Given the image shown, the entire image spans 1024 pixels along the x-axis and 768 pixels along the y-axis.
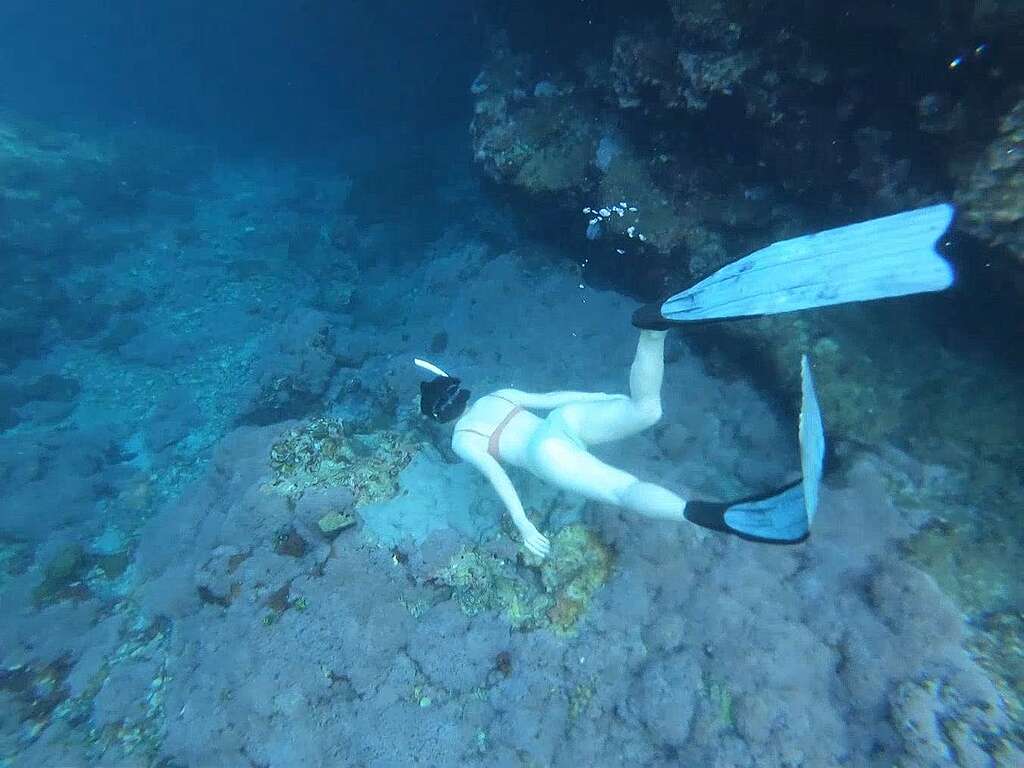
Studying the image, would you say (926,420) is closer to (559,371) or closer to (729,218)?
(729,218)

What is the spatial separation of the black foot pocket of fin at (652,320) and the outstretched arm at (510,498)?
1517mm

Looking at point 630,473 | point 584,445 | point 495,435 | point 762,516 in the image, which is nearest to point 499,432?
point 495,435

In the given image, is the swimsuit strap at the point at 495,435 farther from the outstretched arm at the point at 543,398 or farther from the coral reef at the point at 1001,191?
the coral reef at the point at 1001,191

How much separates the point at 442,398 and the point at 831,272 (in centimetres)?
283

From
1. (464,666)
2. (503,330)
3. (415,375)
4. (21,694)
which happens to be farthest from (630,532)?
(21,694)

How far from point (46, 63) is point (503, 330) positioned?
55.3 m

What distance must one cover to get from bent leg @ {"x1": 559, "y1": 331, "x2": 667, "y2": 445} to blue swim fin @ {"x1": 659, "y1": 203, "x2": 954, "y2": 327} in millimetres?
308

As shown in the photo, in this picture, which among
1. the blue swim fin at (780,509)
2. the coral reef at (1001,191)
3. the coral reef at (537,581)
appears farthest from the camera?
the coral reef at (537,581)

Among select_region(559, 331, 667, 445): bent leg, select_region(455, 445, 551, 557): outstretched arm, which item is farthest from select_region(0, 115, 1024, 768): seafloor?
select_region(559, 331, 667, 445): bent leg

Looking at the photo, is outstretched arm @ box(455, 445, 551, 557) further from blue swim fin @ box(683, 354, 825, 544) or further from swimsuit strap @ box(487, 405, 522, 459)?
blue swim fin @ box(683, 354, 825, 544)

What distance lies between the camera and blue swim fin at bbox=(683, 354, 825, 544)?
113 inches

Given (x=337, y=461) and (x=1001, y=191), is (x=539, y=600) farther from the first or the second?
(x=1001, y=191)

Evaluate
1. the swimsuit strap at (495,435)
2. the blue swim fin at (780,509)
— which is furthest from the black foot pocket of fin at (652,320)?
the swimsuit strap at (495,435)

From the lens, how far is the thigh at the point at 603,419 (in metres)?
3.89
